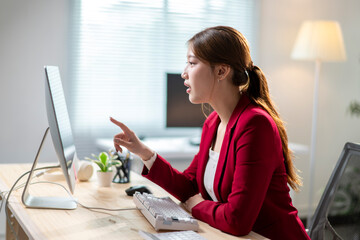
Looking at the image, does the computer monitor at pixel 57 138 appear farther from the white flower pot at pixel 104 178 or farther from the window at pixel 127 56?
the window at pixel 127 56

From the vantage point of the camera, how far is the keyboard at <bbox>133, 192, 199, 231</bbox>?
1366mm

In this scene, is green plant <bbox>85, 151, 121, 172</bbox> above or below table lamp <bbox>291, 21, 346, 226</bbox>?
below

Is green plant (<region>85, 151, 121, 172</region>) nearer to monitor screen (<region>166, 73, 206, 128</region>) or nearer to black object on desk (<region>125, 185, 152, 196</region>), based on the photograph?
black object on desk (<region>125, 185, 152, 196</region>)

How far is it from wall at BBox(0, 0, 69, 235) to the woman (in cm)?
201

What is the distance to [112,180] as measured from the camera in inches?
79.5

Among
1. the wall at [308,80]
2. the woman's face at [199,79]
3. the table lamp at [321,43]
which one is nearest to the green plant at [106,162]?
the woman's face at [199,79]

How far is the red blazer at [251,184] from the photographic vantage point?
138 centimetres

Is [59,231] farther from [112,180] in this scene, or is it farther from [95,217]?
[112,180]

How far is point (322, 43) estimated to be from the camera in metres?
3.91

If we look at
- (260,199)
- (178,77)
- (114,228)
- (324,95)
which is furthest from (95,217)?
(324,95)

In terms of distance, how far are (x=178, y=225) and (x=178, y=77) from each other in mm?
2284

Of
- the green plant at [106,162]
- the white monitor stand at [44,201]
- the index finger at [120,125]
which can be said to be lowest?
the white monitor stand at [44,201]

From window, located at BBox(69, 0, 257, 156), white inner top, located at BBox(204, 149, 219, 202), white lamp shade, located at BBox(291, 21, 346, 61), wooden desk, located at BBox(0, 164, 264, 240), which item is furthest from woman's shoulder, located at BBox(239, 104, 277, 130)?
white lamp shade, located at BBox(291, 21, 346, 61)

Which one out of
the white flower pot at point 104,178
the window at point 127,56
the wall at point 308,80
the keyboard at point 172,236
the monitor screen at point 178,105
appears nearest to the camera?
the keyboard at point 172,236
